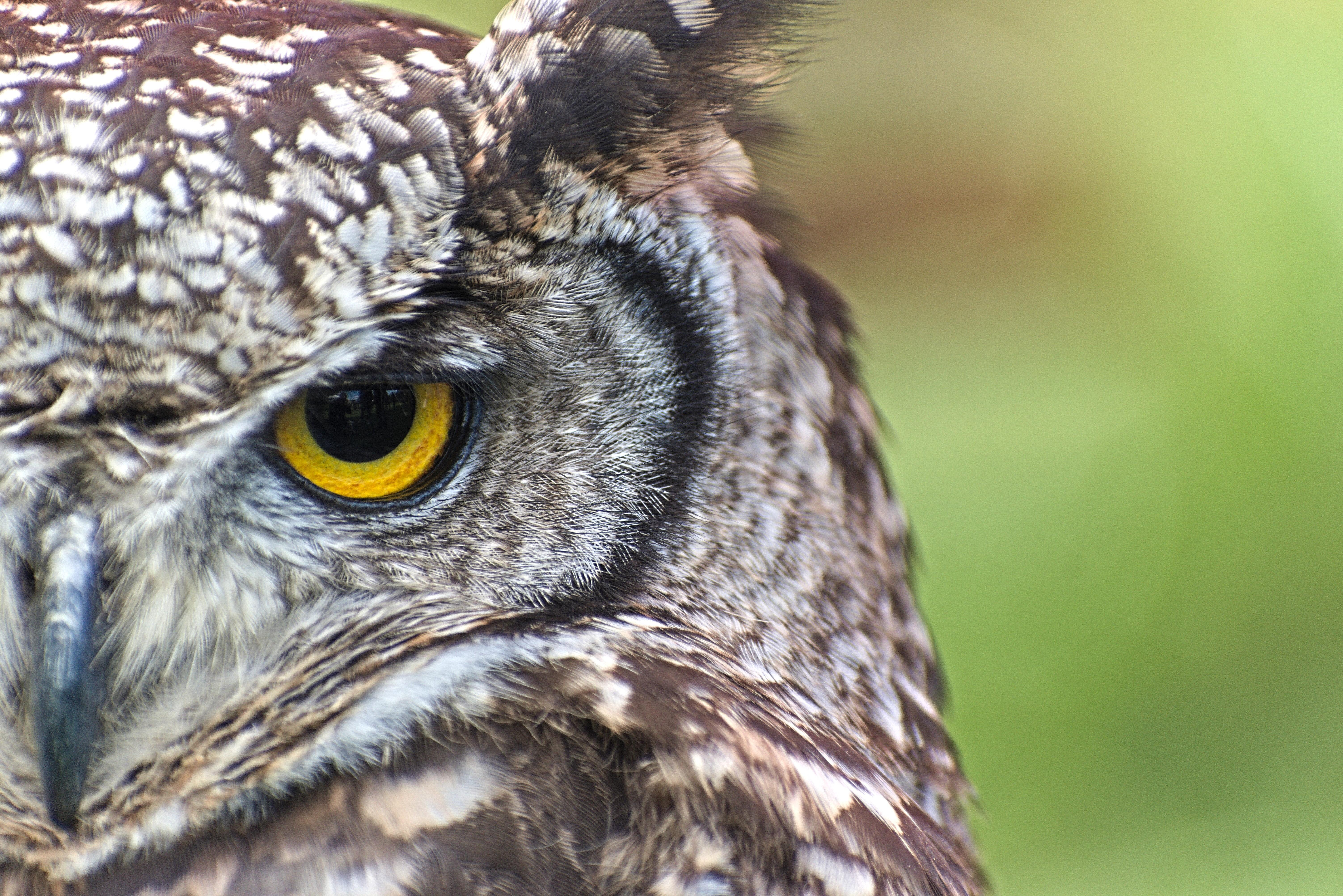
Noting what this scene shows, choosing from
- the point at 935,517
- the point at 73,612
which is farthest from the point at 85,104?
the point at 935,517

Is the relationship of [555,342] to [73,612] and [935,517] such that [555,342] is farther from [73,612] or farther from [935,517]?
[935,517]

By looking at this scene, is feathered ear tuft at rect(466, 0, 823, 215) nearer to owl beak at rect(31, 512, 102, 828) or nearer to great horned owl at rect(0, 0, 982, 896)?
great horned owl at rect(0, 0, 982, 896)

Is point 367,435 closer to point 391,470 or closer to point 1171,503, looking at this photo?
point 391,470

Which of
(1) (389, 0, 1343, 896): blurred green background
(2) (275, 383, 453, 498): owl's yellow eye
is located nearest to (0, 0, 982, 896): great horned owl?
(2) (275, 383, 453, 498): owl's yellow eye

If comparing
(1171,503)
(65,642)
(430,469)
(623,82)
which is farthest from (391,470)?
(1171,503)

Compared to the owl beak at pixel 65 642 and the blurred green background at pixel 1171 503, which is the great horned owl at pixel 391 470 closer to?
the owl beak at pixel 65 642

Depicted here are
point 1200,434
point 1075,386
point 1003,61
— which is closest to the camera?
point 1200,434
